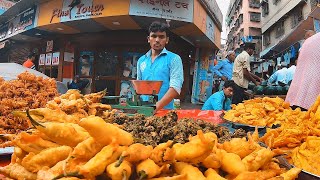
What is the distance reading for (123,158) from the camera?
3.73 ft

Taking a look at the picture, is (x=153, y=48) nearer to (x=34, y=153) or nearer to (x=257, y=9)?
(x=34, y=153)

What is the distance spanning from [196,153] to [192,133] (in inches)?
14.5

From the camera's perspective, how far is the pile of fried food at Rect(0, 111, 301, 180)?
113cm

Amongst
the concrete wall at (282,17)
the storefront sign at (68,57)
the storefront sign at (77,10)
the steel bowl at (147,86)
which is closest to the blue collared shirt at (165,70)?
the steel bowl at (147,86)

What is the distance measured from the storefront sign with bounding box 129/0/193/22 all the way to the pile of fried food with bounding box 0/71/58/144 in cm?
477

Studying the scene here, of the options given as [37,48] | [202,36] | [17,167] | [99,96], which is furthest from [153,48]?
[37,48]

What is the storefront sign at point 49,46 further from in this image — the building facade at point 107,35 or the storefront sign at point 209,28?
the storefront sign at point 209,28

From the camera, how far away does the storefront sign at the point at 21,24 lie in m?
10.5

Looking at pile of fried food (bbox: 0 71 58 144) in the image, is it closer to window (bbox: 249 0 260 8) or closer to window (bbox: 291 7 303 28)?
window (bbox: 291 7 303 28)

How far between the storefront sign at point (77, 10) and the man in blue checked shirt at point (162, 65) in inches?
182

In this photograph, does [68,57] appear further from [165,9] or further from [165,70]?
[165,70]

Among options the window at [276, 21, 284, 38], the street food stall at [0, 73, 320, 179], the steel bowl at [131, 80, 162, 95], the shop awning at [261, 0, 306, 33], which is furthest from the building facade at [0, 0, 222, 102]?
the window at [276, 21, 284, 38]

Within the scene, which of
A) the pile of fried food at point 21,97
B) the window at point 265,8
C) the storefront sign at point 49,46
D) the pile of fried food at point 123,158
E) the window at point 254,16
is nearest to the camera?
the pile of fried food at point 123,158

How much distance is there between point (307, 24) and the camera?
9711 mm
